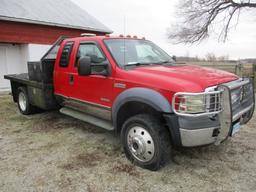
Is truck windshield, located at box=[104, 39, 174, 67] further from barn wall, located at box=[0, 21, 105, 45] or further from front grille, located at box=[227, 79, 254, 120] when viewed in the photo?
barn wall, located at box=[0, 21, 105, 45]

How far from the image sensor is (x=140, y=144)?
3467 mm

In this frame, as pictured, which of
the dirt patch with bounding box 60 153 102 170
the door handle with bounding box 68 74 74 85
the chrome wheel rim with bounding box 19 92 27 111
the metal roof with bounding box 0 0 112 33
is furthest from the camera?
the metal roof with bounding box 0 0 112 33

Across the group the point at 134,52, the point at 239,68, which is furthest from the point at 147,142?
the point at 239,68

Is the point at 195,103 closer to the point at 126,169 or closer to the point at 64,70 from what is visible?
the point at 126,169

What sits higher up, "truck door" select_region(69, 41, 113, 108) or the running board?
"truck door" select_region(69, 41, 113, 108)

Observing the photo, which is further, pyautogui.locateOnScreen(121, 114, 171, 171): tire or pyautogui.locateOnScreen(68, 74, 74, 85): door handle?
pyautogui.locateOnScreen(68, 74, 74, 85): door handle

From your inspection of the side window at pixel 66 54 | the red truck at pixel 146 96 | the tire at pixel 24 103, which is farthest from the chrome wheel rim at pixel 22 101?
the side window at pixel 66 54

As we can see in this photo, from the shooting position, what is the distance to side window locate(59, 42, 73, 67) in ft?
16.2

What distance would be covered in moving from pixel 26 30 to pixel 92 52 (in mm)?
9276

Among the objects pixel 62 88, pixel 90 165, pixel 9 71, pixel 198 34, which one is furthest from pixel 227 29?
pixel 90 165

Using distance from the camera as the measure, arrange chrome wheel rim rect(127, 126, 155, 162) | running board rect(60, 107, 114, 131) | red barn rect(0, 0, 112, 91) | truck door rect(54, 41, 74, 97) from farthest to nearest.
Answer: red barn rect(0, 0, 112, 91)
truck door rect(54, 41, 74, 97)
running board rect(60, 107, 114, 131)
chrome wheel rim rect(127, 126, 155, 162)

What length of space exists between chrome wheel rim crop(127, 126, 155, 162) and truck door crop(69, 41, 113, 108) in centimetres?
73

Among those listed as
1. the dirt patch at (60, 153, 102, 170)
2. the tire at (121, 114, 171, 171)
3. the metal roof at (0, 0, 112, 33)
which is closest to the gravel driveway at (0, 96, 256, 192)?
the dirt patch at (60, 153, 102, 170)

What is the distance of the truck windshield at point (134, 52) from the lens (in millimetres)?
4070
